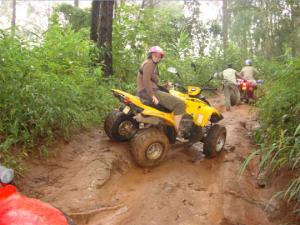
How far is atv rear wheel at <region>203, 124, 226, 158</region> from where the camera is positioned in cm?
623

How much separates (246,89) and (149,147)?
7.18 m

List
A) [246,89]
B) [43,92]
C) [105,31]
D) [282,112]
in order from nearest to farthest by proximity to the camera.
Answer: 1. [43,92]
2. [282,112]
3. [105,31]
4. [246,89]

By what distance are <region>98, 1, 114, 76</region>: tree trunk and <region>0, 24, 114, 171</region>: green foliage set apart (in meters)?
1.36

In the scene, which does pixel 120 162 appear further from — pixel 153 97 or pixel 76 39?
pixel 76 39

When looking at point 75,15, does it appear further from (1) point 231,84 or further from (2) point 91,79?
(2) point 91,79

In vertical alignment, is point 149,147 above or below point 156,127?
below

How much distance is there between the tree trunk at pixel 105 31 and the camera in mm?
8539

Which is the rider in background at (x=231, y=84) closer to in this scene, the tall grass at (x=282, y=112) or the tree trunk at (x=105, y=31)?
the tree trunk at (x=105, y=31)

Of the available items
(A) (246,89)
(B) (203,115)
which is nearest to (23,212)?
(B) (203,115)

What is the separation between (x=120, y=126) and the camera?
598cm

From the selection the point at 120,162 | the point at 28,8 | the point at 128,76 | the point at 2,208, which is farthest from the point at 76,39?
the point at 28,8

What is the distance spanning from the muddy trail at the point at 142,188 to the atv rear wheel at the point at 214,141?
14cm

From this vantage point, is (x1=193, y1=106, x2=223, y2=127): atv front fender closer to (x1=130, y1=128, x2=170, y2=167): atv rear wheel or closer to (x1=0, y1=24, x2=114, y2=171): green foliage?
(x1=130, y1=128, x2=170, y2=167): atv rear wheel

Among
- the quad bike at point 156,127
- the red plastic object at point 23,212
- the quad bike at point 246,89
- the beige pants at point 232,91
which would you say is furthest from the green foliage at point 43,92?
the quad bike at point 246,89
